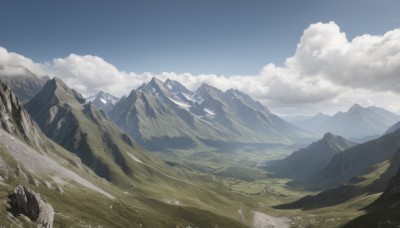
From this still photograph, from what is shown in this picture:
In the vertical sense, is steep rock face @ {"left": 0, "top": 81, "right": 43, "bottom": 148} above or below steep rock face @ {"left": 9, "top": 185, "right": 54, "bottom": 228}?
above

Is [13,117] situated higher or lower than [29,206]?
higher

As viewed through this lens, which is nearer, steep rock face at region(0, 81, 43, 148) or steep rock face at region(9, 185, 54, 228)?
steep rock face at region(9, 185, 54, 228)

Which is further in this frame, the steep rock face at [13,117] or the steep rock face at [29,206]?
the steep rock face at [13,117]

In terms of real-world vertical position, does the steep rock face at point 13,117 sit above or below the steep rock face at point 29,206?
above

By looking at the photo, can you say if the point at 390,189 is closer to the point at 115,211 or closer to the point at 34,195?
the point at 115,211

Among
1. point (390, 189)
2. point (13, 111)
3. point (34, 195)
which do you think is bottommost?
point (34, 195)

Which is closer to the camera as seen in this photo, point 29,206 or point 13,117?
point 29,206

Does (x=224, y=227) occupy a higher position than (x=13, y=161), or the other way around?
(x=13, y=161)

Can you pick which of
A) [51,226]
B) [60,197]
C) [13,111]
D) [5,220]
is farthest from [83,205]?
[13,111]
